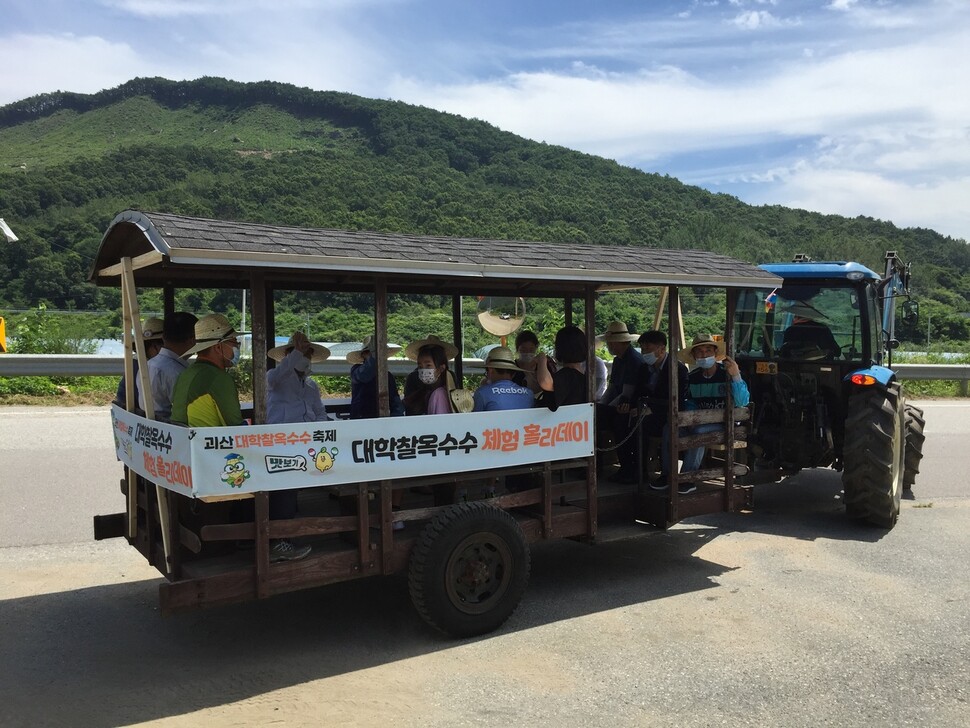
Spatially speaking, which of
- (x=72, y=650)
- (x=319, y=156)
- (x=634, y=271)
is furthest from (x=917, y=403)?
(x=319, y=156)

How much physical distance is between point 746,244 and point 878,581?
46.5 m

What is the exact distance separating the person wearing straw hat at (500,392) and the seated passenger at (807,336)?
3.92 metres

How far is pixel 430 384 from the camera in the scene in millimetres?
5875

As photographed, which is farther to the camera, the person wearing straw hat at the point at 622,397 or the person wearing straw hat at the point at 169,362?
the person wearing straw hat at the point at 622,397

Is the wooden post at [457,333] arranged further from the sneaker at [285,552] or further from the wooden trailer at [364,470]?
the sneaker at [285,552]

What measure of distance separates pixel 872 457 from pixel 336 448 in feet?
16.7

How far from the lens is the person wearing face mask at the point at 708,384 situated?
6.70m

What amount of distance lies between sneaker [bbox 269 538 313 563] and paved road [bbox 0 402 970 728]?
0.59m

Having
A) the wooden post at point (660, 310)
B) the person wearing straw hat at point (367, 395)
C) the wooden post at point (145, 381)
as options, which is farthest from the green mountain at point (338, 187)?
the wooden post at point (145, 381)

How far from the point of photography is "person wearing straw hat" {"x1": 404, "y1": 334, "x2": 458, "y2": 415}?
18.2 feet

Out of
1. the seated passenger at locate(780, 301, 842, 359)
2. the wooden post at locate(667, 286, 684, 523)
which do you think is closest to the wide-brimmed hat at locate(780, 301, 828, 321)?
the seated passenger at locate(780, 301, 842, 359)

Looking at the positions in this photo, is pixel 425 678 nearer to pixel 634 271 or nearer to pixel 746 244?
pixel 634 271

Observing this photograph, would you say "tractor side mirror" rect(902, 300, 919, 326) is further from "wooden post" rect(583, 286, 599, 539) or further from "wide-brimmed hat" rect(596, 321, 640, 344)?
"wooden post" rect(583, 286, 599, 539)

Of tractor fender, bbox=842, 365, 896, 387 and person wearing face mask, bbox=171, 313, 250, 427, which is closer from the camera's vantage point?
person wearing face mask, bbox=171, 313, 250, 427
